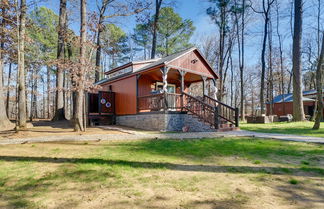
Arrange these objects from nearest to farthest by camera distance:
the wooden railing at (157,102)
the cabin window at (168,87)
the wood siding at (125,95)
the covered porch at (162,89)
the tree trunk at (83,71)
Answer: the tree trunk at (83,71), the wooden railing at (157,102), the covered porch at (162,89), the wood siding at (125,95), the cabin window at (168,87)

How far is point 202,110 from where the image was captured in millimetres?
8969

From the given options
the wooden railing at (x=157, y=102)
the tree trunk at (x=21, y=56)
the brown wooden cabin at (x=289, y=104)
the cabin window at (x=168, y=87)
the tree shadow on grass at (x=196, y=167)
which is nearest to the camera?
the tree shadow on grass at (x=196, y=167)

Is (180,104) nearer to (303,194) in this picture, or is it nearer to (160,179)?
(160,179)

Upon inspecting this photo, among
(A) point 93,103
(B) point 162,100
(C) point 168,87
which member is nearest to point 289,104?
(C) point 168,87

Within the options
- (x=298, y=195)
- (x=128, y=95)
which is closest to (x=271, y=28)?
(x=128, y=95)

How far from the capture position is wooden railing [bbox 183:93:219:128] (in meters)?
8.29

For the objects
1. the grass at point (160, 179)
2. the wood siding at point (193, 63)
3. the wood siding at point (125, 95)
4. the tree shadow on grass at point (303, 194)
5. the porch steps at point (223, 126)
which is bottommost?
the tree shadow on grass at point (303, 194)

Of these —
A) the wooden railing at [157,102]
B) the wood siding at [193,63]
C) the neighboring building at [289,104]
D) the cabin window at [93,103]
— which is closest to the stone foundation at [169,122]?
the wooden railing at [157,102]

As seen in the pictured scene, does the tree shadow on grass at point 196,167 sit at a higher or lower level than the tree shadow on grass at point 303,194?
higher

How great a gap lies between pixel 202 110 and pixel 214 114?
87 centimetres

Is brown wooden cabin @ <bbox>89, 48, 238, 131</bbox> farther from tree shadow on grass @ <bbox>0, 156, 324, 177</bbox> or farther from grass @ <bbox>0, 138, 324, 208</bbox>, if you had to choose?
tree shadow on grass @ <bbox>0, 156, 324, 177</bbox>

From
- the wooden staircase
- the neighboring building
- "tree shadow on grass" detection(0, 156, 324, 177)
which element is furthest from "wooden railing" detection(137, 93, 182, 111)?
the neighboring building

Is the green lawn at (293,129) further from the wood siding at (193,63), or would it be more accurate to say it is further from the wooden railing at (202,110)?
the wood siding at (193,63)

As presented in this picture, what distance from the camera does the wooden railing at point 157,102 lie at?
30.1 ft
